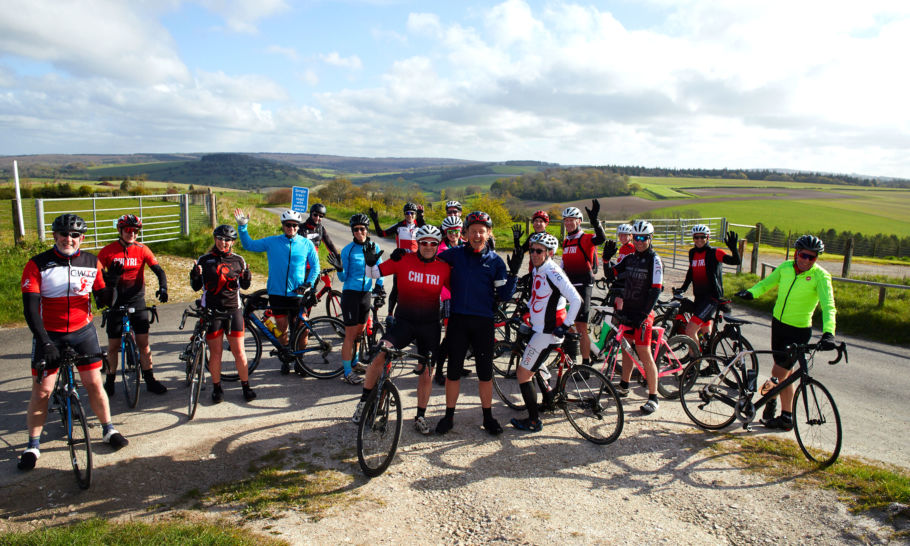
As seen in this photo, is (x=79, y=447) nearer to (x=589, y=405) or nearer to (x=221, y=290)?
(x=221, y=290)

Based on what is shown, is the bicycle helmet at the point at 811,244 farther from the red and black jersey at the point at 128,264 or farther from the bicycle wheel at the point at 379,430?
the red and black jersey at the point at 128,264

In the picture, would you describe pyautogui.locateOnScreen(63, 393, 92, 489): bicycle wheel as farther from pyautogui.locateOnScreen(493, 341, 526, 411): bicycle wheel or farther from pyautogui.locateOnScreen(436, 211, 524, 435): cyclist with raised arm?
pyautogui.locateOnScreen(493, 341, 526, 411): bicycle wheel

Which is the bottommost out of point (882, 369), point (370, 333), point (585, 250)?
point (882, 369)

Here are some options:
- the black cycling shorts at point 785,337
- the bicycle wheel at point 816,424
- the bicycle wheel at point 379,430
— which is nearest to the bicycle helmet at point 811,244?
the black cycling shorts at point 785,337

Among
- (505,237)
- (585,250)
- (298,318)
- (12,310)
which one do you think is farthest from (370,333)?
(505,237)

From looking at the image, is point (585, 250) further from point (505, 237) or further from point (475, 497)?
point (505, 237)

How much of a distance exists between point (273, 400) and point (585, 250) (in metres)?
4.86

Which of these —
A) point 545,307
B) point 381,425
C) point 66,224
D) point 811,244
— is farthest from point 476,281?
point 66,224

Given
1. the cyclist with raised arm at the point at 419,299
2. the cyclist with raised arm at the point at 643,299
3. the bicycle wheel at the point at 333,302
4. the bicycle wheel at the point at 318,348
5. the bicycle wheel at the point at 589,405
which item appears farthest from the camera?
the bicycle wheel at the point at 333,302

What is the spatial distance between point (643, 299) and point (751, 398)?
5.22 feet

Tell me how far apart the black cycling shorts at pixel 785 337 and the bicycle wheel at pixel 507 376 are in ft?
9.49

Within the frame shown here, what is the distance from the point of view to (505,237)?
28.5m

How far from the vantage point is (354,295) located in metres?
7.02

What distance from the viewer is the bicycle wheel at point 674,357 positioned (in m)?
6.74
